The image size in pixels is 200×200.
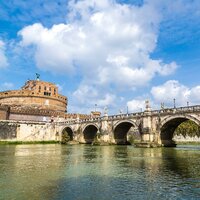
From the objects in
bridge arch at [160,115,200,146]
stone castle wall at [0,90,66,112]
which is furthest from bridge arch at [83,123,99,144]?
stone castle wall at [0,90,66,112]

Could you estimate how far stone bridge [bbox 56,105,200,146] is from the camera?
5272 cm

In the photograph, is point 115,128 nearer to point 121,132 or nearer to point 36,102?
point 121,132

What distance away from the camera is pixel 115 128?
69812 mm

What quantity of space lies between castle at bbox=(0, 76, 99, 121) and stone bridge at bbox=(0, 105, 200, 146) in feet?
24.4

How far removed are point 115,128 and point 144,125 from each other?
1283 cm

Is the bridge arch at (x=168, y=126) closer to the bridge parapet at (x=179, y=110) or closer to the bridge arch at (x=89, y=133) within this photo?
the bridge parapet at (x=179, y=110)

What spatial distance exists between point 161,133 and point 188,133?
167 feet

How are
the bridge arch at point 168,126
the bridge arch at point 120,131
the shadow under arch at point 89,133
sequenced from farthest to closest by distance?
1. the shadow under arch at point 89,133
2. the bridge arch at point 120,131
3. the bridge arch at point 168,126

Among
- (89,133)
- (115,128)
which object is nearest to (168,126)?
(115,128)

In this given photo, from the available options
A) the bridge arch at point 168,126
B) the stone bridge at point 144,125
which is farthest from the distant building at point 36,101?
the bridge arch at point 168,126

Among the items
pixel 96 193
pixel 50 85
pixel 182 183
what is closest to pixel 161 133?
pixel 182 183

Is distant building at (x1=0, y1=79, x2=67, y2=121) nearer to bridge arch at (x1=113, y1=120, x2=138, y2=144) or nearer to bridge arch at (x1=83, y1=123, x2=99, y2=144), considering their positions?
bridge arch at (x1=83, y1=123, x2=99, y2=144)

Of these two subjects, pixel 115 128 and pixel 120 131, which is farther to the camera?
pixel 120 131

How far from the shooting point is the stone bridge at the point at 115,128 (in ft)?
180
